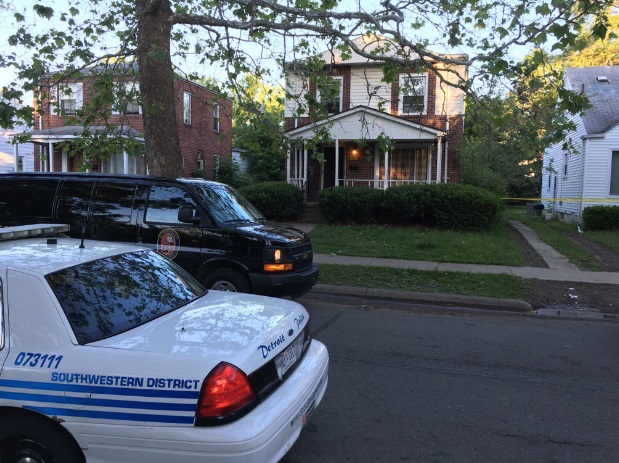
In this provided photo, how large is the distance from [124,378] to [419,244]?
35.9ft

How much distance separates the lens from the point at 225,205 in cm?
694

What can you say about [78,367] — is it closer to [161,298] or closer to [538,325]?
[161,298]

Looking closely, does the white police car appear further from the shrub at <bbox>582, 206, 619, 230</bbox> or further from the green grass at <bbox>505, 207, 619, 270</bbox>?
the shrub at <bbox>582, 206, 619, 230</bbox>

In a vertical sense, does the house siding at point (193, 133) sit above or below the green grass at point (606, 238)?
above

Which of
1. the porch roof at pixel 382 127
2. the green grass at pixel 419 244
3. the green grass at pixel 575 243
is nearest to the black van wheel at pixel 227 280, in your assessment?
the green grass at pixel 419 244

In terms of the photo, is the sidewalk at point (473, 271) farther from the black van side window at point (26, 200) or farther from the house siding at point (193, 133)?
the house siding at point (193, 133)

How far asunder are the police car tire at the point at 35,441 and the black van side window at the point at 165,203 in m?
4.25

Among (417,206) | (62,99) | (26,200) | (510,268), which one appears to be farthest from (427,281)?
(62,99)

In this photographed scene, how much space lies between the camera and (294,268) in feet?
21.8

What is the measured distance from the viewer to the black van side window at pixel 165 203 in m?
6.63

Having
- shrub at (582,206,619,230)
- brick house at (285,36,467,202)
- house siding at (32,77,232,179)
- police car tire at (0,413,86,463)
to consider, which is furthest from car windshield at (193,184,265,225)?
shrub at (582,206,619,230)

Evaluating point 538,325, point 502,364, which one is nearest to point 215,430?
point 502,364

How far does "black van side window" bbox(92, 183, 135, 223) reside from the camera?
666cm

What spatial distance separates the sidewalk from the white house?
7.36 metres
